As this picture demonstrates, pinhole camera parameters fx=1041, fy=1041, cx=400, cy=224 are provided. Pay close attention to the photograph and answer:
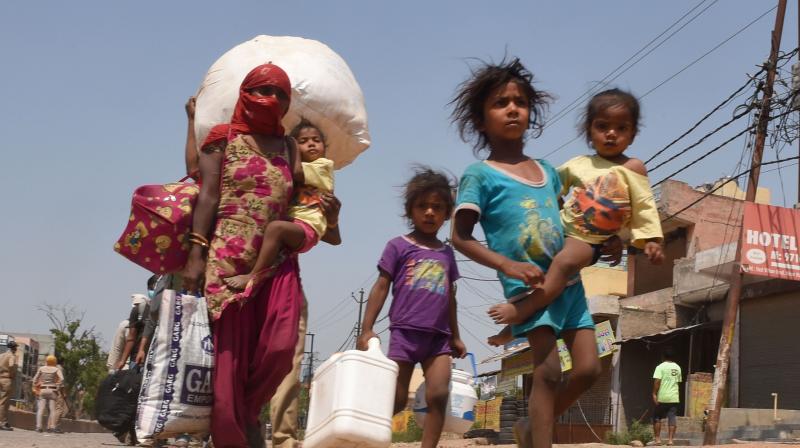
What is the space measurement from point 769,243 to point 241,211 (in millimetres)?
16672

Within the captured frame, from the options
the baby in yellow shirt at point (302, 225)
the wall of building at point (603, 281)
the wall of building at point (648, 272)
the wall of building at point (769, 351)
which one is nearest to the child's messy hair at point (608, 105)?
the baby in yellow shirt at point (302, 225)

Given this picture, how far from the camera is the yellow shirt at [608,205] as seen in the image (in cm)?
452

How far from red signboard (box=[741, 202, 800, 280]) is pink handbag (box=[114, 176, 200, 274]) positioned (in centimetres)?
1616

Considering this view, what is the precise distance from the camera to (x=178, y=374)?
13.1ft

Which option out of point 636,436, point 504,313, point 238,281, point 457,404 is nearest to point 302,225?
point 238,281

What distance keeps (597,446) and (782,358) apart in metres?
8.91

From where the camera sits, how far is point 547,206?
4430 millimetres

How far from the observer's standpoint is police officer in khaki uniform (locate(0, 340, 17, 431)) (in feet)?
50.1

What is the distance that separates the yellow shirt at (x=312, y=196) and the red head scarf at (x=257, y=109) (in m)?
0.30

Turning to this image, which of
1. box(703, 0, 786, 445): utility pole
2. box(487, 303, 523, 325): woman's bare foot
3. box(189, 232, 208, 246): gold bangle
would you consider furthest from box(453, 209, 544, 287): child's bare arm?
box(703, 0, 786, 445): utility pole

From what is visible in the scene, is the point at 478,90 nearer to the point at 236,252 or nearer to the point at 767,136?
the point at 236,252

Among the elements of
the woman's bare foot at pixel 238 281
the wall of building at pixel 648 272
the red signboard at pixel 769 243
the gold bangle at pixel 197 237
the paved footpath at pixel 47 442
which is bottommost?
the paved footpath at pixel 47 442

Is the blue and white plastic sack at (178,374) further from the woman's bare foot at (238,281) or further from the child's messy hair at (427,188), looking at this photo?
the child's messy hair at (427,188)

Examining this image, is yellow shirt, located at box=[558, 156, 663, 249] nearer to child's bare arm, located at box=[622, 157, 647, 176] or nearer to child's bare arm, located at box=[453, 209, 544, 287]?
child's bare arm, located at box=[622, 157, 647, 176]
